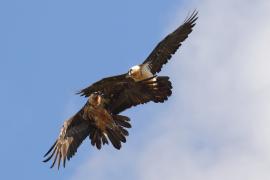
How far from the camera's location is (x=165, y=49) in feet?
62.2

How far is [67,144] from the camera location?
17.2 m

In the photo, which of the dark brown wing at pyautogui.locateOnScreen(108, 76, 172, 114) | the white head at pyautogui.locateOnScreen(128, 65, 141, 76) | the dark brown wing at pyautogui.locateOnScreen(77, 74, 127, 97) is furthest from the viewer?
the white head at pyautogui.locateOnScreen(128, 65, 141, 76)

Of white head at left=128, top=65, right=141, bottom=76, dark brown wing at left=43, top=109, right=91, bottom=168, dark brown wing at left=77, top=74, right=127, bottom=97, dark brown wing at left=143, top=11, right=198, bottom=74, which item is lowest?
dark brown wing at left=43, top=109, right=91, bottom=168

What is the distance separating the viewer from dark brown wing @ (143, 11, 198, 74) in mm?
18797

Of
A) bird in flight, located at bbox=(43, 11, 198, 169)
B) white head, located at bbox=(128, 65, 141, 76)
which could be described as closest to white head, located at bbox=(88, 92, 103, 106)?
bird in flight, located at bbox=(43, 11, 198, 169)

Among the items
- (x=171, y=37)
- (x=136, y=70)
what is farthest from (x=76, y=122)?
(x=171, y=37)

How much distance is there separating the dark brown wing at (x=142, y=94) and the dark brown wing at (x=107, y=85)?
0.15 meters

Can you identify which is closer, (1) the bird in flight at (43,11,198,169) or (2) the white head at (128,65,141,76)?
(1) the bird in flight at (43,11,198,169)

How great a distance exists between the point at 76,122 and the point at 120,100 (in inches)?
38.7

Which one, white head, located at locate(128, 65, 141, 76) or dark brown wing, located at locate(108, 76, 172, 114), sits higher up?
white head, located at locate(128, 65, 141, 76)

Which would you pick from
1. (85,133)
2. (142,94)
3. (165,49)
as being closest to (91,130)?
(85,133)

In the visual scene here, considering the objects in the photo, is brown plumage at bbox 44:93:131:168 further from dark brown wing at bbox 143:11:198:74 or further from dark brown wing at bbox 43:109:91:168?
dark brown wing at bbox 143:11:198:74

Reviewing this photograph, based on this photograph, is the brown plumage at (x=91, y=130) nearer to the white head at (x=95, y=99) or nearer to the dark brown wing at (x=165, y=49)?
the white head at (x=95, y=99)

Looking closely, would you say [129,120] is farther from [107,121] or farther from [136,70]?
[136,70]
